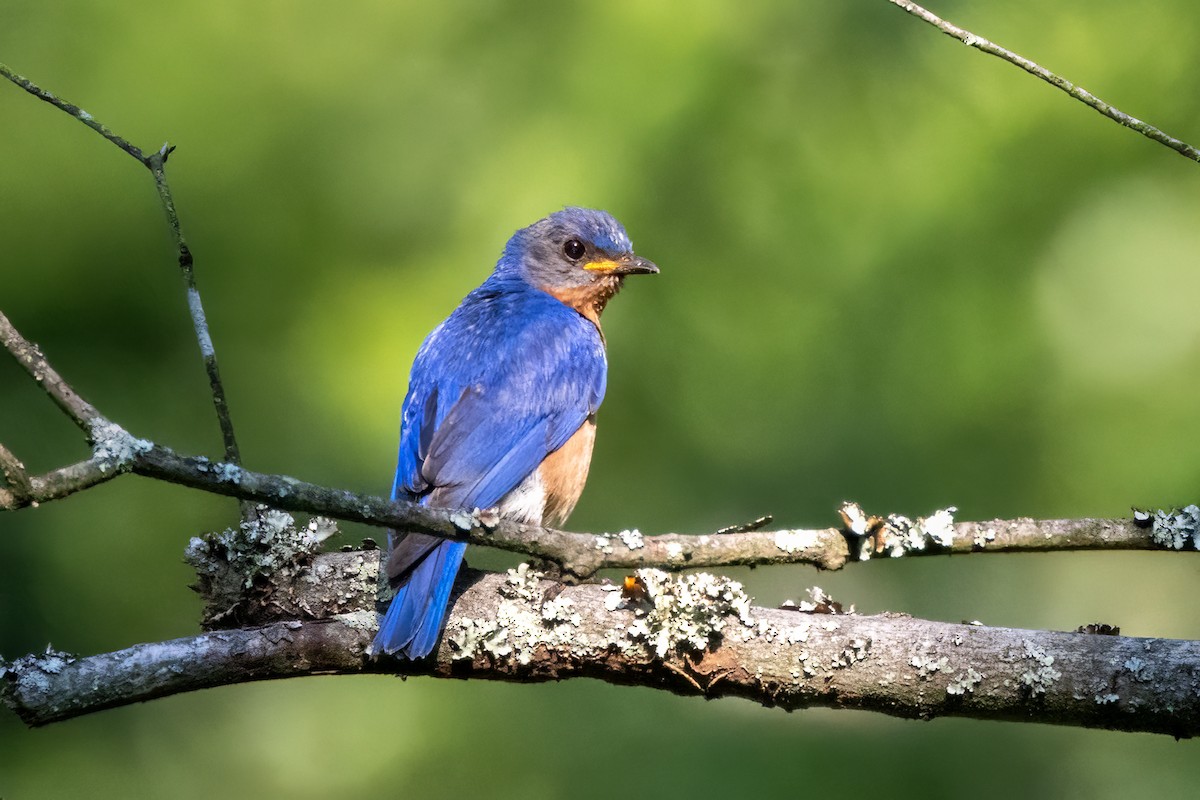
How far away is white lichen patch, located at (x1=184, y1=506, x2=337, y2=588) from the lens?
13.5 feet

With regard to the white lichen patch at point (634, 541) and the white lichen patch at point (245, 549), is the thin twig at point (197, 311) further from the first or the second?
the white lichen patch at point (634, 541)

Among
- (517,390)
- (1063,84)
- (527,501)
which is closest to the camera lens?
(1063,84)

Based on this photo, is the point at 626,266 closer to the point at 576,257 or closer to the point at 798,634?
the point at 576,257

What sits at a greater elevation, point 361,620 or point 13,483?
point 361,620

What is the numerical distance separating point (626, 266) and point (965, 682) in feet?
10.1

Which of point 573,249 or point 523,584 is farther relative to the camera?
point 573,249

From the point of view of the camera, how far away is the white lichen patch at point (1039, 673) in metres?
3.70

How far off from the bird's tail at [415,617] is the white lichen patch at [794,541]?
918 millimetres

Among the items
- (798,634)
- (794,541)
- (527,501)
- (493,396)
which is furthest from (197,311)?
(798,634)

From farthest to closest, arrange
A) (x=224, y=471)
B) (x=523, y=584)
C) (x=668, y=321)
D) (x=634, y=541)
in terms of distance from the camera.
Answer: (x=668, y=321), (x=523, y=584), (x=634, y=541), (x=224, y=471)

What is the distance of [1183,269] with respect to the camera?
19.4 ft

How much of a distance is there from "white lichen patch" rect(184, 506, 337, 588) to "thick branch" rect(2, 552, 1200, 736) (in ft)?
0.48

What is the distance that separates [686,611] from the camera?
12.6 feet

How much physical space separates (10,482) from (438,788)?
3.61 m
